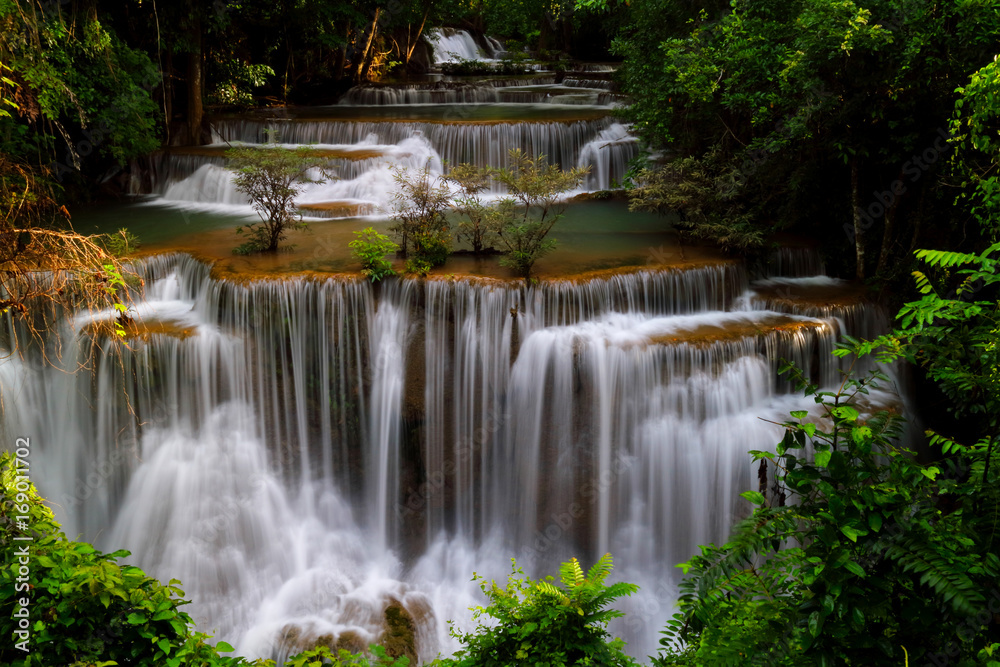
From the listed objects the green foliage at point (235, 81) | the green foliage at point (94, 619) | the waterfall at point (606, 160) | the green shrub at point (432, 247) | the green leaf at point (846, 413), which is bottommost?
the green foliage at point (94, 619)

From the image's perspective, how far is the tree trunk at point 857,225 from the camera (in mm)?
9555

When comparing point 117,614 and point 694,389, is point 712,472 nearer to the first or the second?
point 694,389

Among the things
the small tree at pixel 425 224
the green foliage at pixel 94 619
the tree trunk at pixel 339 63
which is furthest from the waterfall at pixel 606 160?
the green foliage at pixel 94 619

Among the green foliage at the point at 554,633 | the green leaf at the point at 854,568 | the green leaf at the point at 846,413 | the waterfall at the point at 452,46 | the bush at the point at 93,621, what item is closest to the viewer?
the green leaf at the point at 854,568

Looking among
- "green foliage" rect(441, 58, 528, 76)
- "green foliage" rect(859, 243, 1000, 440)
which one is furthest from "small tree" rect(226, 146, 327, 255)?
"green foliage" rect(441, 58, 528, 76)

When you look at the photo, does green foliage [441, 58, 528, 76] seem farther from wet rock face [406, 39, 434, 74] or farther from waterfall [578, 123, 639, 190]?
waterfall [578, 123, 639, 190]

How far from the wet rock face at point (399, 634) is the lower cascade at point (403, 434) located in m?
0.10

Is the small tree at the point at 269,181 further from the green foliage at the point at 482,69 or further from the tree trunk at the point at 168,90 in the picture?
the green foliage at the point at 482,69

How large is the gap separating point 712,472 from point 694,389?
993mm

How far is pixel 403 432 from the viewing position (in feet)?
29.3

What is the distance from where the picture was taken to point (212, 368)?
879 centimetres

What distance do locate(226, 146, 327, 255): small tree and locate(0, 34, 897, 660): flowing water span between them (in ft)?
4.86

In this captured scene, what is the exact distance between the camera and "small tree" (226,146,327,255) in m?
9.80

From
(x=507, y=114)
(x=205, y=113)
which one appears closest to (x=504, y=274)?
(x=507, y=114)
